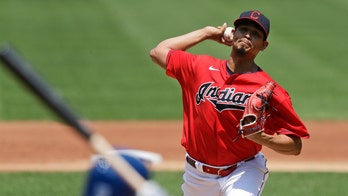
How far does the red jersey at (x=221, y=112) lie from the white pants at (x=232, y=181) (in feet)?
0.29

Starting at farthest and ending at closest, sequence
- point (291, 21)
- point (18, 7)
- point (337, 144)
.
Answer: point (18, 7)
point (291, 21)
point (337, 144)

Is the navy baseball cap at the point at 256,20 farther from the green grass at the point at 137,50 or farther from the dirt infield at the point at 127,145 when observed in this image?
the green grass at the point at 137,50

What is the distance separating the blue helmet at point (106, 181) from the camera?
279 centimetres

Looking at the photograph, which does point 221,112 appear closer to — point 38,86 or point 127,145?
point 38,86

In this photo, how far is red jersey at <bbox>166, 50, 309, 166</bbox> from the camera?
5.56m

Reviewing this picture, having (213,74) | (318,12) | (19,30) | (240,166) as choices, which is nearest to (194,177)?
(240,166)

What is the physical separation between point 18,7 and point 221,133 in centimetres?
1892

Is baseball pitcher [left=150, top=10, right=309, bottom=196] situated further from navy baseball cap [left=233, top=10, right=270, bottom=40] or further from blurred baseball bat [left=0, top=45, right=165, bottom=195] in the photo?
blurred baseball bat [left=0, top=45, right=165, bottom=195]

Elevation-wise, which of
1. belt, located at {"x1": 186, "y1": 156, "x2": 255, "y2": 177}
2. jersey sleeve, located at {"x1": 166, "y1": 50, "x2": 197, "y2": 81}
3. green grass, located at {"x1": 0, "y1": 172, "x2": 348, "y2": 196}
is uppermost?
jersey sleeve, located at {"x1": 166, "y1": 50, "x2": 197, "y2": 81}

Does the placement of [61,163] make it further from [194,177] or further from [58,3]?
[58,3]

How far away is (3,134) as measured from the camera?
1278 centimetres

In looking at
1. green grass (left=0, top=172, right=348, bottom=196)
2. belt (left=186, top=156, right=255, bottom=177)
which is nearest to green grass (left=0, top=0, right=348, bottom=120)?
green grass (left=0, top=172, right=348, bottom=196)

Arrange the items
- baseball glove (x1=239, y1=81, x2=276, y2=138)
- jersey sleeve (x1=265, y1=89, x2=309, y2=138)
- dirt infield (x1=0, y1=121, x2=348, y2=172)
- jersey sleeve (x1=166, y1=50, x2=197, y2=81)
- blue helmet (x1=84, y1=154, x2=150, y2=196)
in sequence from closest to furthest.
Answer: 1. blue helmet (x1=84, y1=154, x2=150, y2=196)
2. baseball glove (x1=239, y1=81, x2=276, y2=138)
3. jersey sleeve (x1=265, y1=89, x2=309, y2=138)
4. jersey sleeve (x1=166, y1=50, x2=197, y2=81)
5. dirt infield (x1=0, y1=121, x2=348, y2=172)

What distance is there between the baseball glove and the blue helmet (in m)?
2.39
